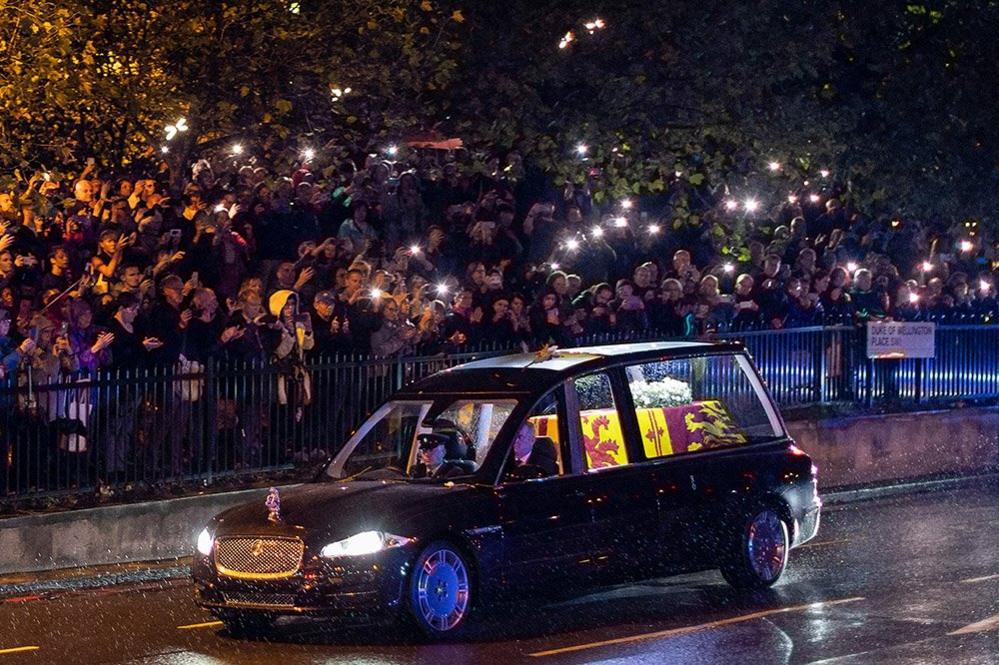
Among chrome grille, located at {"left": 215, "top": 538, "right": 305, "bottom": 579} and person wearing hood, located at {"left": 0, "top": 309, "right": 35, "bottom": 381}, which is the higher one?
person wearing hood, located at {"left": 0, "top": 309, "right": 35, "bottom": 381}

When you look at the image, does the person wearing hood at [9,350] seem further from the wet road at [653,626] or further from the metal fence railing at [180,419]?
the wet road at [653,626]

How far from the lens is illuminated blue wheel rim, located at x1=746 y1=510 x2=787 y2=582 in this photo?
12.7 m

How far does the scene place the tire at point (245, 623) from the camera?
439 inches

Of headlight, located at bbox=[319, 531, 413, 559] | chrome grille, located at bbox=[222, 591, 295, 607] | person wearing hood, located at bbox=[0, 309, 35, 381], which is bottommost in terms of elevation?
chrome grille, located at bbox=[222, 591, 295, 607]

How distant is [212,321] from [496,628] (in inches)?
231

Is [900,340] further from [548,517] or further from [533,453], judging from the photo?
[548,517]

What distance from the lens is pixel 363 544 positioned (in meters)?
10.7

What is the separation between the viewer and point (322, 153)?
19938mm

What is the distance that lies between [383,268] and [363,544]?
25.1ft

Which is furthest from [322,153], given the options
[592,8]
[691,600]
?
[691,600]

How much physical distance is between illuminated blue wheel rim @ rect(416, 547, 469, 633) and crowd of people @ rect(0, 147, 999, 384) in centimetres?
538

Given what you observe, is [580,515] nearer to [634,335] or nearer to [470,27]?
[634,335]

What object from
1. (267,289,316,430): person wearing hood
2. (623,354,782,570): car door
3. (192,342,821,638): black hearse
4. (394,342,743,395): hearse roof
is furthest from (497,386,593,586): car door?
(267,289,316,430): person wearing hood

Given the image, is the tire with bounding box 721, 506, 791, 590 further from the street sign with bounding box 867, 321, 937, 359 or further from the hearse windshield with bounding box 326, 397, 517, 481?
the street sign with bounding box 867, 321, 937, 359
